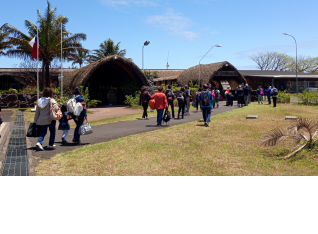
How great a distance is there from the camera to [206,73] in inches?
1379

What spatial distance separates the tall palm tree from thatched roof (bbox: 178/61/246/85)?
13.7 meters

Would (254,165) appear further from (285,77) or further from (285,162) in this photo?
(285,77)

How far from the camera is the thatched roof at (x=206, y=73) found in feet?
113

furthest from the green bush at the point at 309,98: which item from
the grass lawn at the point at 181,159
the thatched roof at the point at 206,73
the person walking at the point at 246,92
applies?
the grass lawn at the point at 181,159

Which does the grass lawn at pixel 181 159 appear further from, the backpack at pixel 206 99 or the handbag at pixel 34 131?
the backpack at pixel 206 99

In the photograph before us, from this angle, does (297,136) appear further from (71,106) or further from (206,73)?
(206,73)

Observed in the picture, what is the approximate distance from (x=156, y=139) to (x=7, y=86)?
30.2m

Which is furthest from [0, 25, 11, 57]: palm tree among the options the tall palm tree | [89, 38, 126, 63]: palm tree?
[89, 38, 126, 63]: palm tree

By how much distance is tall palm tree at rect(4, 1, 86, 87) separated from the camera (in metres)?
26.5

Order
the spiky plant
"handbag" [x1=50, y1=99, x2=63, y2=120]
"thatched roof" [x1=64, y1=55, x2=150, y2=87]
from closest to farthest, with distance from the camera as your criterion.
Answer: the spiky plant < "handbag" [x1=50, y1=99, x2=63, y2=120] < "thatched roof" [x1=64, y1=55, x2=150, y2=87]

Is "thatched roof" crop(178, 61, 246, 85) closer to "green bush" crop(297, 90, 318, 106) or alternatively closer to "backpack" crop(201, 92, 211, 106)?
"green bush" crop(297, 90, 318, 106)

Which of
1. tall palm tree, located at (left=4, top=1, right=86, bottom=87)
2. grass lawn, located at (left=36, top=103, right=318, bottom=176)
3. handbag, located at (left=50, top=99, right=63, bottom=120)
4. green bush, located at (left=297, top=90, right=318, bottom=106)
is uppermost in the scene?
tall palm tree, located at (left=4, top=1, right=86, bottom=87)
